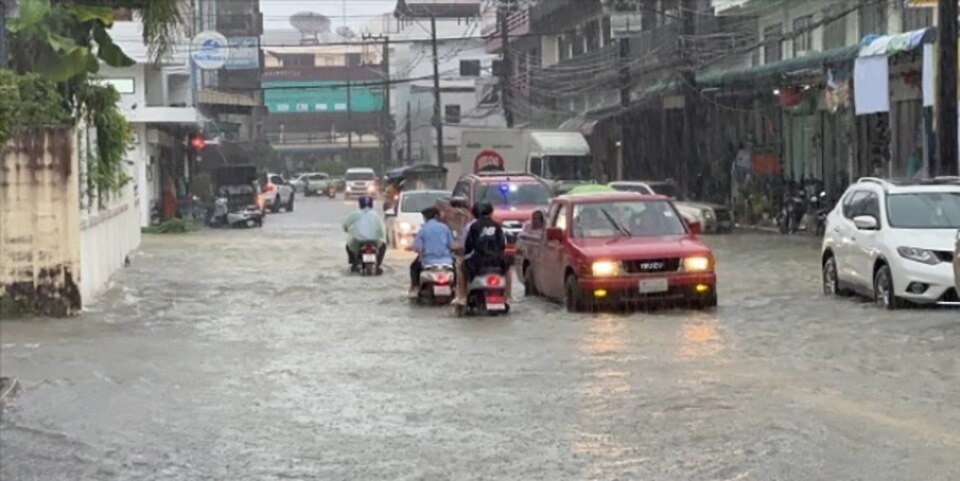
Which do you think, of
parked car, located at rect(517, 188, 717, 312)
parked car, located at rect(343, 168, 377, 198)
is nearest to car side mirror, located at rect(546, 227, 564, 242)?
parked car, located at rect(517, 188, 717, 312)

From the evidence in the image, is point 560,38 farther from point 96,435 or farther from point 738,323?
point 96,435

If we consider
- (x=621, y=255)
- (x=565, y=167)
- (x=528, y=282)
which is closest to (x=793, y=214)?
(x=565, y=167)

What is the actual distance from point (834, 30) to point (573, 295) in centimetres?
2155

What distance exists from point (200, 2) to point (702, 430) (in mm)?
58985

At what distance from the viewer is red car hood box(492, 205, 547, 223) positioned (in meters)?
27.3

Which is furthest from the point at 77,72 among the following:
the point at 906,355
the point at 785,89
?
the point at 785,89

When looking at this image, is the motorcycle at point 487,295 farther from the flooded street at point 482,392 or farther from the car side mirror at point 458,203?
the car side mirror at point 458,203

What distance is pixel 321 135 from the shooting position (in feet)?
405

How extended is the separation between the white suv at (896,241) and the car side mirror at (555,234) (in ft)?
12.0

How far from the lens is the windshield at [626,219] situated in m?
19.4

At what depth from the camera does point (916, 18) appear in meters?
32.4

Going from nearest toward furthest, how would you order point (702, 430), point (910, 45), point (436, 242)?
1. point (702, 430)
2. point (436, 242)
3. point (910, 45)

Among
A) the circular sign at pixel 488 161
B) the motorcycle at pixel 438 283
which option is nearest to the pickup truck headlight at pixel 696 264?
the motorcycle at pixel 438 283

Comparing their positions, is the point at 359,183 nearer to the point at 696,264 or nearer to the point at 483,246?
the point at 483,246
